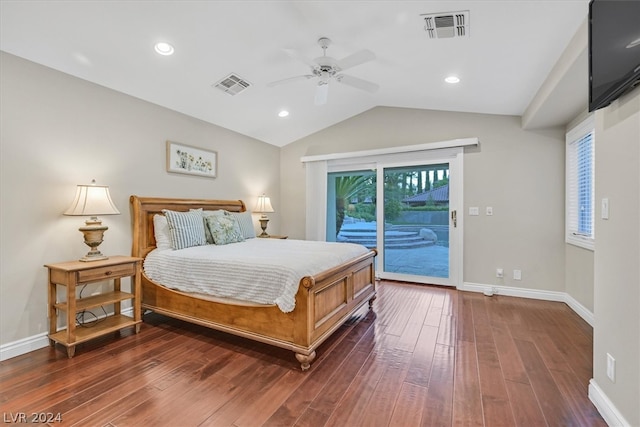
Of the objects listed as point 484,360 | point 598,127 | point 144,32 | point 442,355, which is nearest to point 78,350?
point 144,32

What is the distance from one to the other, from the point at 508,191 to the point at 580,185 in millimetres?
756

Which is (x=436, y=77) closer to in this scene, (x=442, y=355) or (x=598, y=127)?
(x=598, y=127)

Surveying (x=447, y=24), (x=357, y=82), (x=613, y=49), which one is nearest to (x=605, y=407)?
(x=613, y=49)

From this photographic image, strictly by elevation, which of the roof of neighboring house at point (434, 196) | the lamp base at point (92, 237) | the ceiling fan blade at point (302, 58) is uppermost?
the ceiling fan blade at point (302, 58)

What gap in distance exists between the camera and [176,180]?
380cm

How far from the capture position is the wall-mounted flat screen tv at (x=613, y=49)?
4.40ft

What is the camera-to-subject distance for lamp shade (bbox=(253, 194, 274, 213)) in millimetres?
4984

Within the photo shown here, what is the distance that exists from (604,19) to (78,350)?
167 inches

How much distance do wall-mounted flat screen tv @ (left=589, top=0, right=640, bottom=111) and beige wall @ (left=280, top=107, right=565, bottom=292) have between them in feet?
8.12

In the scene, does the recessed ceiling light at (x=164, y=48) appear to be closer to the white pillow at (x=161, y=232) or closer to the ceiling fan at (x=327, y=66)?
the ceiling fan at (x=327, y=66)

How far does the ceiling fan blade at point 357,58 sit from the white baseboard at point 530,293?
3348 millimetres

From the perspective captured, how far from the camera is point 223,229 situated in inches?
141

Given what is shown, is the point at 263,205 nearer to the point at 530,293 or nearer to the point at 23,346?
the point at 23,346

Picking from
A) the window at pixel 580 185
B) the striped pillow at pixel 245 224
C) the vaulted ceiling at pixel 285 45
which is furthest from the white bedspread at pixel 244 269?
the window at pixel 580 185
